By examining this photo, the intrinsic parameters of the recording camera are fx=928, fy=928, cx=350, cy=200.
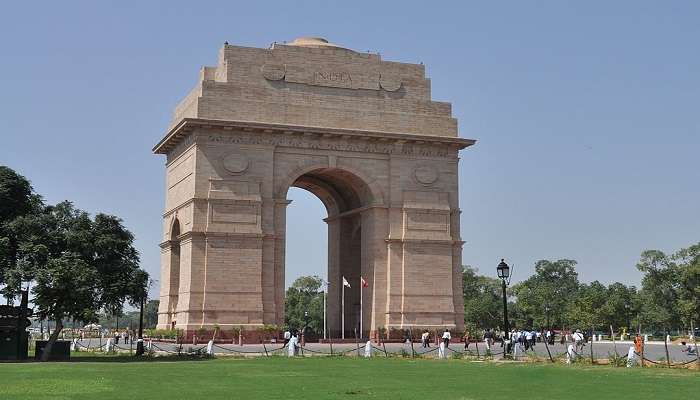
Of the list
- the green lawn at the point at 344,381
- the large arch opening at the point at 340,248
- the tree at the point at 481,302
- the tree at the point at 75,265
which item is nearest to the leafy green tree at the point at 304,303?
the tree at the point at 481,302

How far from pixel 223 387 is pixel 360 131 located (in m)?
32.3

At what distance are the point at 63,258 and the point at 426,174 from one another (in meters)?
24.2

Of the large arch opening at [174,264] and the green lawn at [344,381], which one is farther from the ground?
the large arch opening at [174,264]

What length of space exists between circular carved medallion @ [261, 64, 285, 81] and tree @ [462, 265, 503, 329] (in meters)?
67.6

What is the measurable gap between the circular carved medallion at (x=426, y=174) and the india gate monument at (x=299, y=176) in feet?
0.28

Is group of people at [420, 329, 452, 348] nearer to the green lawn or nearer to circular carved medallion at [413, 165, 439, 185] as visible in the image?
circular carved medallion at [413, 165, 439, 185]

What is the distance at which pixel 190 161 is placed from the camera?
5219 cm

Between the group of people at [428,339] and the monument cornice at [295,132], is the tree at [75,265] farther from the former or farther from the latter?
the group of people at [428,339]

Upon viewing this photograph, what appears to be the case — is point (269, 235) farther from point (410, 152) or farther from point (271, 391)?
point (271, 391)

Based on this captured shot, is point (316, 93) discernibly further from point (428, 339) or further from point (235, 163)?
point (428, 339)

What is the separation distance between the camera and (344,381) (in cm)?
2473

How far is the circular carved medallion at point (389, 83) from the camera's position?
182 feet

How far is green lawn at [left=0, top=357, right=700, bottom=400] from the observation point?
20578 millimetres

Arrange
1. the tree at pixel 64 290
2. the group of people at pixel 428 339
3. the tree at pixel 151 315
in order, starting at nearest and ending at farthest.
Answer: the tree at pixel 64 290 < the group of people at pixel 428 339 < the tree at pixel 151 315
